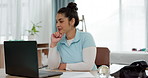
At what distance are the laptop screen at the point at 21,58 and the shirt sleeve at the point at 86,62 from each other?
47cm

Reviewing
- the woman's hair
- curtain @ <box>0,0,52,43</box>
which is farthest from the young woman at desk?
curtain @ <box>0,0,52,43</box>

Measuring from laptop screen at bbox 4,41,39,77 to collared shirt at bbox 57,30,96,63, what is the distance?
61cm

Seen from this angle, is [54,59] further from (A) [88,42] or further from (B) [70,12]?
(B) [70,12]

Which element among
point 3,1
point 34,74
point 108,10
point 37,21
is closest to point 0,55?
point 3,1

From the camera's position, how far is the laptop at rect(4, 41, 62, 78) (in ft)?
3.89

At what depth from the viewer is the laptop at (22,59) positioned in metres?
1.19

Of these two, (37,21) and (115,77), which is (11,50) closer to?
(115,77)

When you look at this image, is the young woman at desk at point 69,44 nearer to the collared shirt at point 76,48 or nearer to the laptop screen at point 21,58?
the collared shirt at point 76,48

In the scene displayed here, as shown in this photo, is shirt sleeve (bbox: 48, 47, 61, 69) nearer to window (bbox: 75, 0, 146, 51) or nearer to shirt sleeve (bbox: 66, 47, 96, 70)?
shirt sleeve (bbox: 66, 47, 96, 70)

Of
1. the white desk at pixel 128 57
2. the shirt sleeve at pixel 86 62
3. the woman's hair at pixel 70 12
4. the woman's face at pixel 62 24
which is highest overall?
the woman's hair at pixel 70 12

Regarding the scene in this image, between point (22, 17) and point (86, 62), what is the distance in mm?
2721

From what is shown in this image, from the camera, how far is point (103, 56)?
1.89 m

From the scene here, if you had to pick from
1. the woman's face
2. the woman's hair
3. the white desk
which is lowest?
the white desk

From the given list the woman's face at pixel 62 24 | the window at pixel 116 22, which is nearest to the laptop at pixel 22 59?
the woman's face at pixel 62 24
